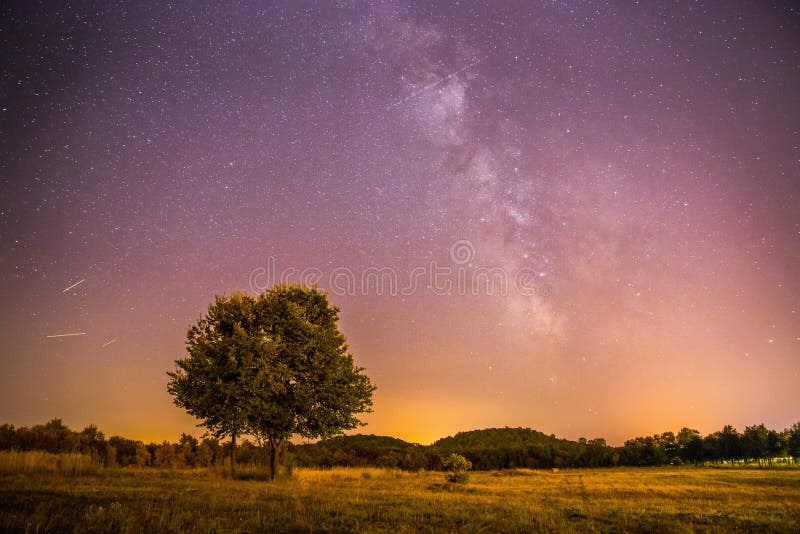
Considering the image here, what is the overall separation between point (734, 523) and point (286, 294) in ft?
74.5

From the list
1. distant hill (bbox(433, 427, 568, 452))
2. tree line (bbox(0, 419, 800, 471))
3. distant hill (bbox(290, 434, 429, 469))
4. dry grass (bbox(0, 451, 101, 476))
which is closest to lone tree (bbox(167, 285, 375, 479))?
dry grass (bbox(0, 451, 101, 476))

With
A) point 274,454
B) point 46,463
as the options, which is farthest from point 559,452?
point 46,463

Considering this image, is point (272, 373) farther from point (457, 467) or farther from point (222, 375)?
point (457, 467)

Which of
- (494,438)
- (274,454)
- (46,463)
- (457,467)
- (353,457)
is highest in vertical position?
(46,463)

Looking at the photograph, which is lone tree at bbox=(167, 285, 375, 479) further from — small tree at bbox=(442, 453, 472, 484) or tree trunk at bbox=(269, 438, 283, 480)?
small tree at bbox=(442, 453, 472, 484)

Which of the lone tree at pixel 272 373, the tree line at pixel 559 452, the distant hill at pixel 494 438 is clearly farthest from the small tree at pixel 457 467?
the distant hill at pixel 494 438

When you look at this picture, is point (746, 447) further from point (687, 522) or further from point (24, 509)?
point (24, 509)

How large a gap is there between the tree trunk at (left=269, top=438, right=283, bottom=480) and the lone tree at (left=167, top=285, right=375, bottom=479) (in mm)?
53

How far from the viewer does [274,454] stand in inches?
1015

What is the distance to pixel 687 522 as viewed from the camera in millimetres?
12070

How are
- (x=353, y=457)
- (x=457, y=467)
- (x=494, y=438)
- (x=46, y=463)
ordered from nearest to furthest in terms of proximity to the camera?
(x=46, y=463)
(x=457, y=467)
(x=353, y=457)
(x=494, y=438)

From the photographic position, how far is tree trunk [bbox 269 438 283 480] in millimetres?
25078

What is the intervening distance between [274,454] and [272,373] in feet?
17.6

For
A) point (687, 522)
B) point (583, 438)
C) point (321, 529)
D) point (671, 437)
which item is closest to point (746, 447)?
point (671, 437)
